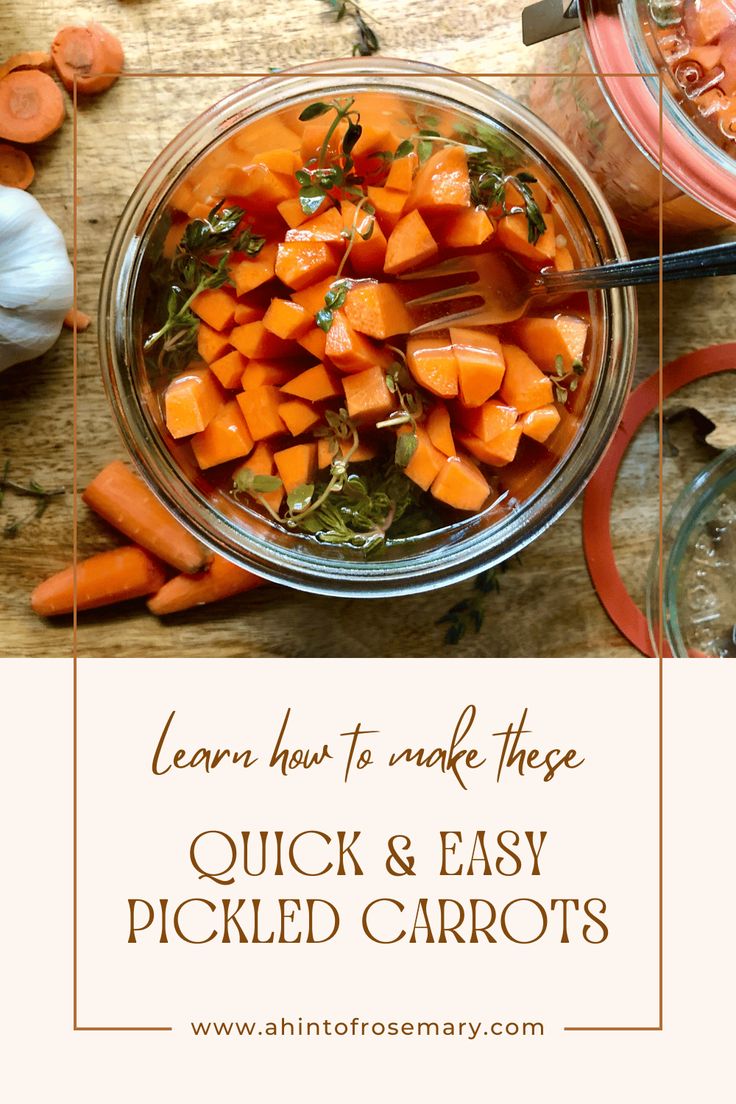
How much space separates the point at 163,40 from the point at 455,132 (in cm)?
46

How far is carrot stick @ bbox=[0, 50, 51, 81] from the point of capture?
1242 millimetres

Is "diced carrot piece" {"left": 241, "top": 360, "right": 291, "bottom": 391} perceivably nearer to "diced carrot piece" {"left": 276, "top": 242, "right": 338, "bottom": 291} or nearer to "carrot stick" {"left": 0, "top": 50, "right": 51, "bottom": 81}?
"diced carrot piece" {"left": 276, "top": 242, "right": 338, "bottom": 291}

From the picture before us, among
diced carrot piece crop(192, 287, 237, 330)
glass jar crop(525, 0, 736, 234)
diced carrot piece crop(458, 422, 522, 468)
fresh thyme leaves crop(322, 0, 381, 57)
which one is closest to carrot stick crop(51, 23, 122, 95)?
fresh thyme leaves crop(322, 0, 381, 57)

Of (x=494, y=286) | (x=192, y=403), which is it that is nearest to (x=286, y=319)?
(x=192, y=403)

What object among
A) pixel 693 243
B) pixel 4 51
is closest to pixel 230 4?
pixel 4 51

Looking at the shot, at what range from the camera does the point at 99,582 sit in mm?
1268

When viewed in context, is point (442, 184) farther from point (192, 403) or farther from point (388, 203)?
point (192, 403)

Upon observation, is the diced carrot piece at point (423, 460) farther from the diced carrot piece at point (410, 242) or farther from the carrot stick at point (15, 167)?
the carrot stick at point (15, 167)

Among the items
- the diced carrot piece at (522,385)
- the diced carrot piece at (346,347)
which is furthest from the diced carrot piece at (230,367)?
the diced carrot piece at (522,385)

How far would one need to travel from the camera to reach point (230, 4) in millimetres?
1260

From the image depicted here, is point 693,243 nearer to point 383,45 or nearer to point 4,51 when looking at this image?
point 383,45

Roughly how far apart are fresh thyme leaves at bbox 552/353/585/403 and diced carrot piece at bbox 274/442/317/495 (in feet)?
1.00

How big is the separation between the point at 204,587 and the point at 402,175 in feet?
1.97

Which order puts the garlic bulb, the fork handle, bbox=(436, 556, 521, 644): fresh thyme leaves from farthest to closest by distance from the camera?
1. bbox=(436, 556, 521, 644): fresh thyme leaves
2. the garlic bulb
3. the fork handle
